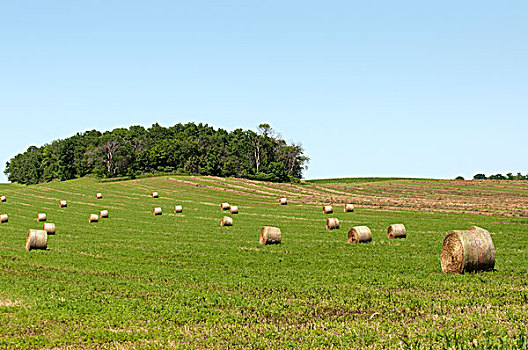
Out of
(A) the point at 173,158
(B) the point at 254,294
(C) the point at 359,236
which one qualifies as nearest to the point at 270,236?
(C) the point at 359,236

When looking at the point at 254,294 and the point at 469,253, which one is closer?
the point at 254,294

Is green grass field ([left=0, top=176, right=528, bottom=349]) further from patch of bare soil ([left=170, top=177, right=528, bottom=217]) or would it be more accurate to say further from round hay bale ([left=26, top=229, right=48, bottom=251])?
patch of bare soil ([left=170, top=177, right=528, bottom=217])

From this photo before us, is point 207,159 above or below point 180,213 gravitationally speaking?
above

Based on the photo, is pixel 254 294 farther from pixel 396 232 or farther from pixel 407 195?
pixel 407 195

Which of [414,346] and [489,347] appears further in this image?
[414,346]

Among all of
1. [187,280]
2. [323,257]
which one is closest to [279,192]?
[323,257]

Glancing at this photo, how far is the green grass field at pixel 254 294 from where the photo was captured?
31.9 feet

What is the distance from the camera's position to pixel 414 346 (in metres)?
8.67

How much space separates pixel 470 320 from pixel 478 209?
4099 centimetres

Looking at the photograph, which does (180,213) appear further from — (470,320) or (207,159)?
(207,159)

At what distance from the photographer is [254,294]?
43.5ft

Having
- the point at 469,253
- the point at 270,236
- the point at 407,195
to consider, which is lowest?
the point at 270,236

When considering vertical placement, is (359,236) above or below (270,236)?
above

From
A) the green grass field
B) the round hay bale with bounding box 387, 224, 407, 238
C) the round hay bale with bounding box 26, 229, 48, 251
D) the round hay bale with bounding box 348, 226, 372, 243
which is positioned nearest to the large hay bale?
the green grass field
